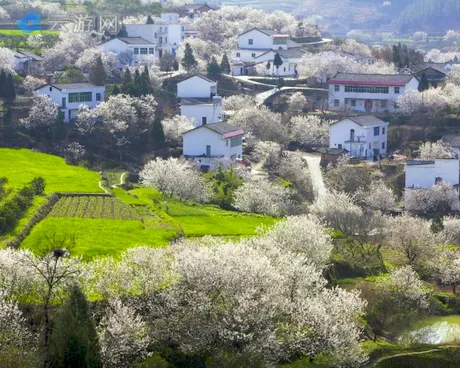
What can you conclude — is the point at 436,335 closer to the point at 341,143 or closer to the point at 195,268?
the point at 195,268

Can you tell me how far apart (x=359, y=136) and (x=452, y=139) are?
5.19 meters

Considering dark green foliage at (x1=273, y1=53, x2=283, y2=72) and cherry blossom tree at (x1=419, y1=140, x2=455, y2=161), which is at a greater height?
dark green foliage at (x1=273, y1=53, x2=283, y2=72)

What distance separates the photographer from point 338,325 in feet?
106

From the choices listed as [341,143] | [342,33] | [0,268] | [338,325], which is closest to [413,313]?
[338,325]

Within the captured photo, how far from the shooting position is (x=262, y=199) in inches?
1978

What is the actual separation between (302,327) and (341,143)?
3344cm

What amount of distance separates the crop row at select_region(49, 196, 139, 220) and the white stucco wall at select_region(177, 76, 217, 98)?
23412 millimetres

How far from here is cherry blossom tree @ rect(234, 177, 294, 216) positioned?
5009 cm

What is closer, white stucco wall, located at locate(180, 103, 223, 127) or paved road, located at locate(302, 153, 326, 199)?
paved road, located at locate(302, 153, 326, 199)

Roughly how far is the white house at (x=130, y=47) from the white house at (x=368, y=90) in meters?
13.6

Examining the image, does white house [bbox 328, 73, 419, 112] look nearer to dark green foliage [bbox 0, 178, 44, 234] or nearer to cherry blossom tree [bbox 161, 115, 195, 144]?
cherry blossom tree [bbox 161, 115, 195, 144]

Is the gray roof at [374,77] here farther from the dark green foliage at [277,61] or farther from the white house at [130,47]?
the white house at [130,47]

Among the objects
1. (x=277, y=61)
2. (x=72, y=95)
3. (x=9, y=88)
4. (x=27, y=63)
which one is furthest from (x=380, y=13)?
(x=9, y=88)

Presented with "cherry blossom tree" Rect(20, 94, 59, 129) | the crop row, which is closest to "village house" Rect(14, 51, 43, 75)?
"cherry blossom tree" Rect(20, 94, 59, 129)
